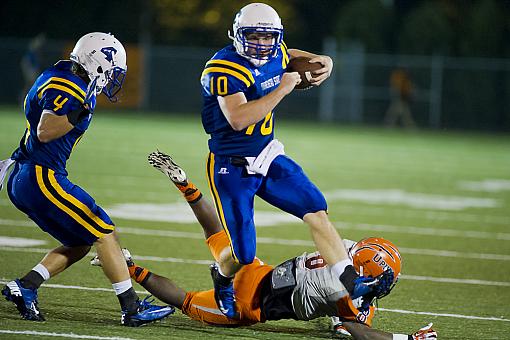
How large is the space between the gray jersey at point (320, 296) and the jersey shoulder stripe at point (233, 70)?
97 centimetres

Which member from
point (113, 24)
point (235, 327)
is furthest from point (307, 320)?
point (113, 24)

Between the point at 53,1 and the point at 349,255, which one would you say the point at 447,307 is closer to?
the point at 349,255

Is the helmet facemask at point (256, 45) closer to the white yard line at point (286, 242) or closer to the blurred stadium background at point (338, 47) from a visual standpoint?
the white yard line at point (286, 242)

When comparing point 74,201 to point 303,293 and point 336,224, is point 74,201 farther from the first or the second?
point 336,224

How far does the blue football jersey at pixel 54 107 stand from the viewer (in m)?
4.89

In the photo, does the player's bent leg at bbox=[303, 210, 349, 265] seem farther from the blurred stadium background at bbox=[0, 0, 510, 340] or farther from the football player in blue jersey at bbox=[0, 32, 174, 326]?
the football player in blue jersey at bbox=[0, 32, 174, 326]

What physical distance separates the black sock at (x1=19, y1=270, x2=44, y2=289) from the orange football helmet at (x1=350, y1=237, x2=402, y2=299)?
5.08ft

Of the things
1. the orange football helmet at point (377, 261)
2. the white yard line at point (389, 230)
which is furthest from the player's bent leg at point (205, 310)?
the white yard line at point (389, 230)

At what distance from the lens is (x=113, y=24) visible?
28.5 meters

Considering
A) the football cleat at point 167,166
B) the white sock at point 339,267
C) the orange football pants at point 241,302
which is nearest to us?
the white sock at point 339,267

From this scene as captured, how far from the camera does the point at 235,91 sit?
16.4ft

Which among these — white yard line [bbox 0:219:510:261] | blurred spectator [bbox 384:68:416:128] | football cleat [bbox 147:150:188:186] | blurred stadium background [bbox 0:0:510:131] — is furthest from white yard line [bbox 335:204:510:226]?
A: blurred stadium background [bbox 0:0:510:131]

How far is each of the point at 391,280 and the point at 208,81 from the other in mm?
1310

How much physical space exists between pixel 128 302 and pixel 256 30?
1459mm
